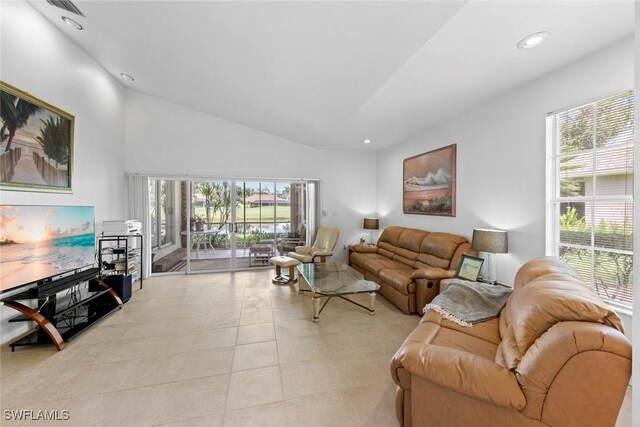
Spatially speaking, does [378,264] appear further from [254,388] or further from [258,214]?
[258,214]

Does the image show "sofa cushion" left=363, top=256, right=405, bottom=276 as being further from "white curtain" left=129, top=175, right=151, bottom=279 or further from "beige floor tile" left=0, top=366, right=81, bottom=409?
"white curtain" left=129, top=175, right=151, bottom=279

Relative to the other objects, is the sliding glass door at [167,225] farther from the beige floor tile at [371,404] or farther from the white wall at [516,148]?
the white wall at [516,148]

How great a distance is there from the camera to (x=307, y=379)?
1.98m

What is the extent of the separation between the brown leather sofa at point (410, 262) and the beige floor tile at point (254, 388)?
1.89m

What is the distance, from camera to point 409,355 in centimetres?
135

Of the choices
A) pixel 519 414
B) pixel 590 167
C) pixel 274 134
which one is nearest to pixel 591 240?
pixel 590 167

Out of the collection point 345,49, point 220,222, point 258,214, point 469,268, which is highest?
point 345,49

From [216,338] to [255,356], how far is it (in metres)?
0.59

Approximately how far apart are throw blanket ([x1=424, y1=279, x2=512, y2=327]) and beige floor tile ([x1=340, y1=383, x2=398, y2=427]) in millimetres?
751

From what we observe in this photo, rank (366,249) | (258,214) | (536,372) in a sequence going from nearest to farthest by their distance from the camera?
(536,372) → (366,249) → (258,214)

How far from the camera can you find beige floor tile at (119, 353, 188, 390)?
1953 millimetres

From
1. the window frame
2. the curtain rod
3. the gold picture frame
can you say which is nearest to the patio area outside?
the curtain rod

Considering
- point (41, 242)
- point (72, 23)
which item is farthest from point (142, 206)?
point (72, 23)

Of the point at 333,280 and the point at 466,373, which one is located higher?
the point at 466,373
